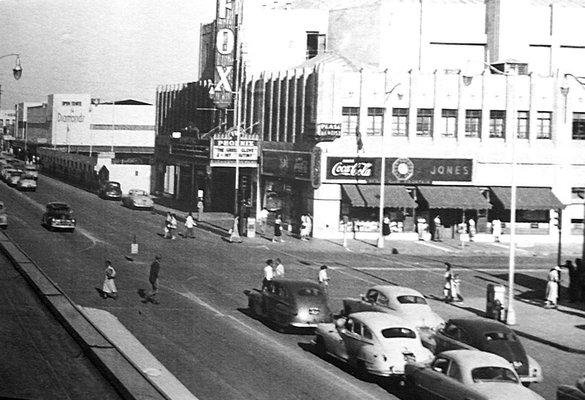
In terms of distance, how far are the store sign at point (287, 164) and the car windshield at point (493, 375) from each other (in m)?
42.6

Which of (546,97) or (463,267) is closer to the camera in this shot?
(463,267)

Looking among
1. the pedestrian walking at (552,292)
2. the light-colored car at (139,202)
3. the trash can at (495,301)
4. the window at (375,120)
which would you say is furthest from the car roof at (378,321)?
the light-colored car at (139,202)

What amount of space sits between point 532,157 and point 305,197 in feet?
56.2

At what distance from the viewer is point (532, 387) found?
76.9ft

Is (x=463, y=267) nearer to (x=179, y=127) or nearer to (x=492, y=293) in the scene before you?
(x=492, y=293)

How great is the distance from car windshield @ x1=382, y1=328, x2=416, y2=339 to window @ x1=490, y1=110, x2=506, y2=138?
140 ft

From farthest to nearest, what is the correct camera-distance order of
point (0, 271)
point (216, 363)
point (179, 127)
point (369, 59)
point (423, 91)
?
1. point (179, 127)
2. point (369, 59)
3. point (423, 91)
4. point (0, 271)
5. point (216, 363)

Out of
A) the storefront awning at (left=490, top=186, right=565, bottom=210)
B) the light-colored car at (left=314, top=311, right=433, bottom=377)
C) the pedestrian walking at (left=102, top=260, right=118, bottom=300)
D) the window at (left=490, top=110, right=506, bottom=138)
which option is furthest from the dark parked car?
the light-colored car at (left=314, top=311, right=433, bottom=377)

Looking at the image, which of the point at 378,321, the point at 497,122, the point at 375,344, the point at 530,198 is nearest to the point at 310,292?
A: the point at 378,321

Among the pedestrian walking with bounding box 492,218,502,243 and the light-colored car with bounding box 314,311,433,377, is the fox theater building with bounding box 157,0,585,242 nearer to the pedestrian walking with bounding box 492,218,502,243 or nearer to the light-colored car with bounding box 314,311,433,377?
the pedestrian walking with bounding box 492,218,502,243

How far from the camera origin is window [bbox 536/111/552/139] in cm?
6412

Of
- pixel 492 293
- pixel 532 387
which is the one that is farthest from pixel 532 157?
pixel 532 387

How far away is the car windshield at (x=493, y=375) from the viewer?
1958cm

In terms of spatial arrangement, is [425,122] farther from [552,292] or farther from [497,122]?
[552,292]
